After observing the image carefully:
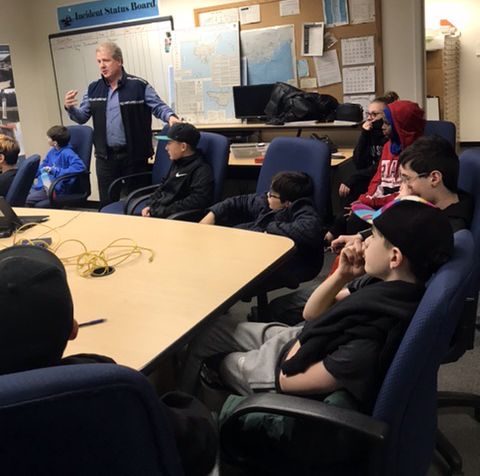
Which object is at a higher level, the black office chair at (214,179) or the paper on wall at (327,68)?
the paper on wall at (327,68)

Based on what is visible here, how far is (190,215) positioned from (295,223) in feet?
2.56

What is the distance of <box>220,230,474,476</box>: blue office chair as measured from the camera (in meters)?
0.99

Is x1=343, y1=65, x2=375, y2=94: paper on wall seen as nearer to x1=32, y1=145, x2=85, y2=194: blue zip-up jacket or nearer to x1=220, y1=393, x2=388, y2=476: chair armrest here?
x1=32, y1=145, x2=85, y2=194: blue zip-up jacket

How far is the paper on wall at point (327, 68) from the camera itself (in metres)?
4.24

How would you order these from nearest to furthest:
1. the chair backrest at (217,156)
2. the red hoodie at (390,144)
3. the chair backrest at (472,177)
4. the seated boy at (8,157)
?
1. the chair backrest at (472,177)
2. the red hoodie at (390,144)
3. the chair backrest at (217,156)
4. the seated boy at (8,157)

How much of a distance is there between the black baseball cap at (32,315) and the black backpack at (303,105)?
11.8ft

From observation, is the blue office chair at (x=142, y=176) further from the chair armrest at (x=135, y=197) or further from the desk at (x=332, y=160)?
the desk at (x=332, y=160)

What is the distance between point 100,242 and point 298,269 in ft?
2.80

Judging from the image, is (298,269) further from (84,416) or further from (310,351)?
(84,416)

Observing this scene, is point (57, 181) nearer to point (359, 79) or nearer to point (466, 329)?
point (359, 79)

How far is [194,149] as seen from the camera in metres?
3.19

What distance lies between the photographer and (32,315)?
0.72 m

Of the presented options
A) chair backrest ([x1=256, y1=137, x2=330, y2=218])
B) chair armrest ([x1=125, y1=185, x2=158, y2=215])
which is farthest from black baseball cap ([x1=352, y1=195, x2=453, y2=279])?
chair armrest ([x1=125, y1=185, x2=158, y2=215])

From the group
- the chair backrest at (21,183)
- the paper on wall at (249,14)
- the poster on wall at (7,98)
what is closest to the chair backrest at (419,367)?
the chair backrest at (21,183)
